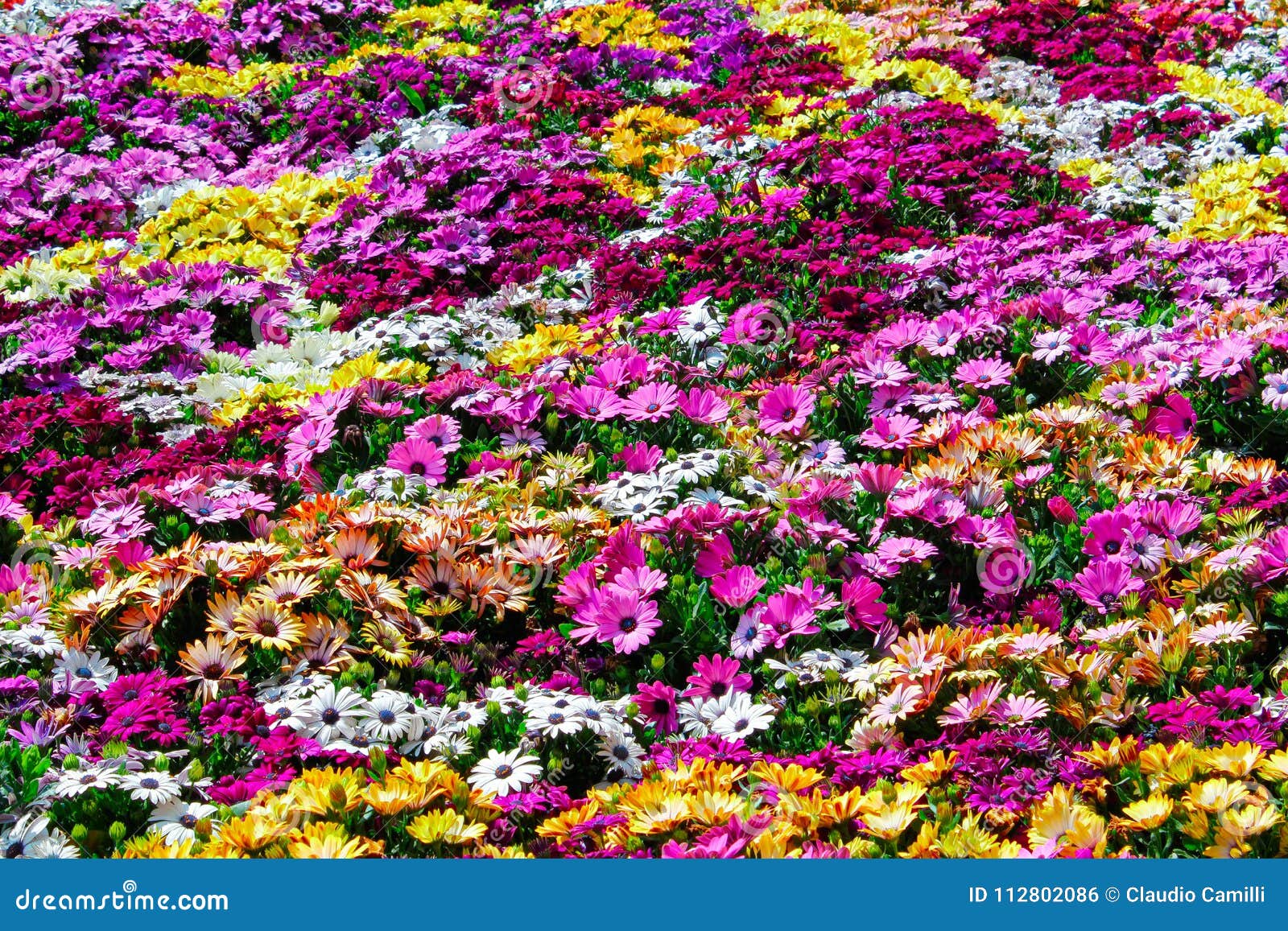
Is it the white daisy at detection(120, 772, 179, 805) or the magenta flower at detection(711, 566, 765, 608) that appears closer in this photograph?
the white daisy at detection(120, 772, 179, 805)

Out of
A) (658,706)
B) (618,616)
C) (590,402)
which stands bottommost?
(658,706)

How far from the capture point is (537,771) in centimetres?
262

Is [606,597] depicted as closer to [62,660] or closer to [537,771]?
[537,771]

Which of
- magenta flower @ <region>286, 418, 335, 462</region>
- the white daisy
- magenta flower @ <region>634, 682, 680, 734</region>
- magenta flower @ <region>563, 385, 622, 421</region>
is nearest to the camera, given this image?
the white daisy

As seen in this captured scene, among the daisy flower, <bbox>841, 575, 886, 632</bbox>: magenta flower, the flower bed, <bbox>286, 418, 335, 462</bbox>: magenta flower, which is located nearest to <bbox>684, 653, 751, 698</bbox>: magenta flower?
the flower bed

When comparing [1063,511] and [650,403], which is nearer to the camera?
[1063,511]

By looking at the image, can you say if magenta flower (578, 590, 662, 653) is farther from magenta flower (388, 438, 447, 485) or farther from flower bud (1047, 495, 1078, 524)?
flower bud (1047, 495, 1078, 524)

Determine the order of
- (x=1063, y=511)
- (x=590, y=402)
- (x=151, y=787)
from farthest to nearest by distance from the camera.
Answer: (x=590, y=402), (x=1063, y=511), (x=151, y=787)

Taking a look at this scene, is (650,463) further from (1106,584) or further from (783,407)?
(1106,584)

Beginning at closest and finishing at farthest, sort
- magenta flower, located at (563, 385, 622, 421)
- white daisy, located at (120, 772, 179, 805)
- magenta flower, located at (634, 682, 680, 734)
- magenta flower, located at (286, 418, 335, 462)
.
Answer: white daisy, located at (120, 772, 179, 805) < magenta flower, located at (634, 682, 680, 734) < magenta flower, located at (286, 418, 335, 462) < magenta flower, located at (563, 385, 622, 421)

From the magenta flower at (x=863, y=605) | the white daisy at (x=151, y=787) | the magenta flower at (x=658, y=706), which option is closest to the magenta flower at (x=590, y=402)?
the magenta flower at (x=863, y=605)

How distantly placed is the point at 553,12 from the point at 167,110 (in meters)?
2.59

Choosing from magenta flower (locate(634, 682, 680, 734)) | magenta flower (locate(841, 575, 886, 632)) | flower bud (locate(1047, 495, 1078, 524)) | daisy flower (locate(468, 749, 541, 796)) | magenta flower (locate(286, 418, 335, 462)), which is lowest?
magenta flower (locate(634, 682, 680, 734))

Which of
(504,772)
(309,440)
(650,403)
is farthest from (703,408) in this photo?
(504,772)
